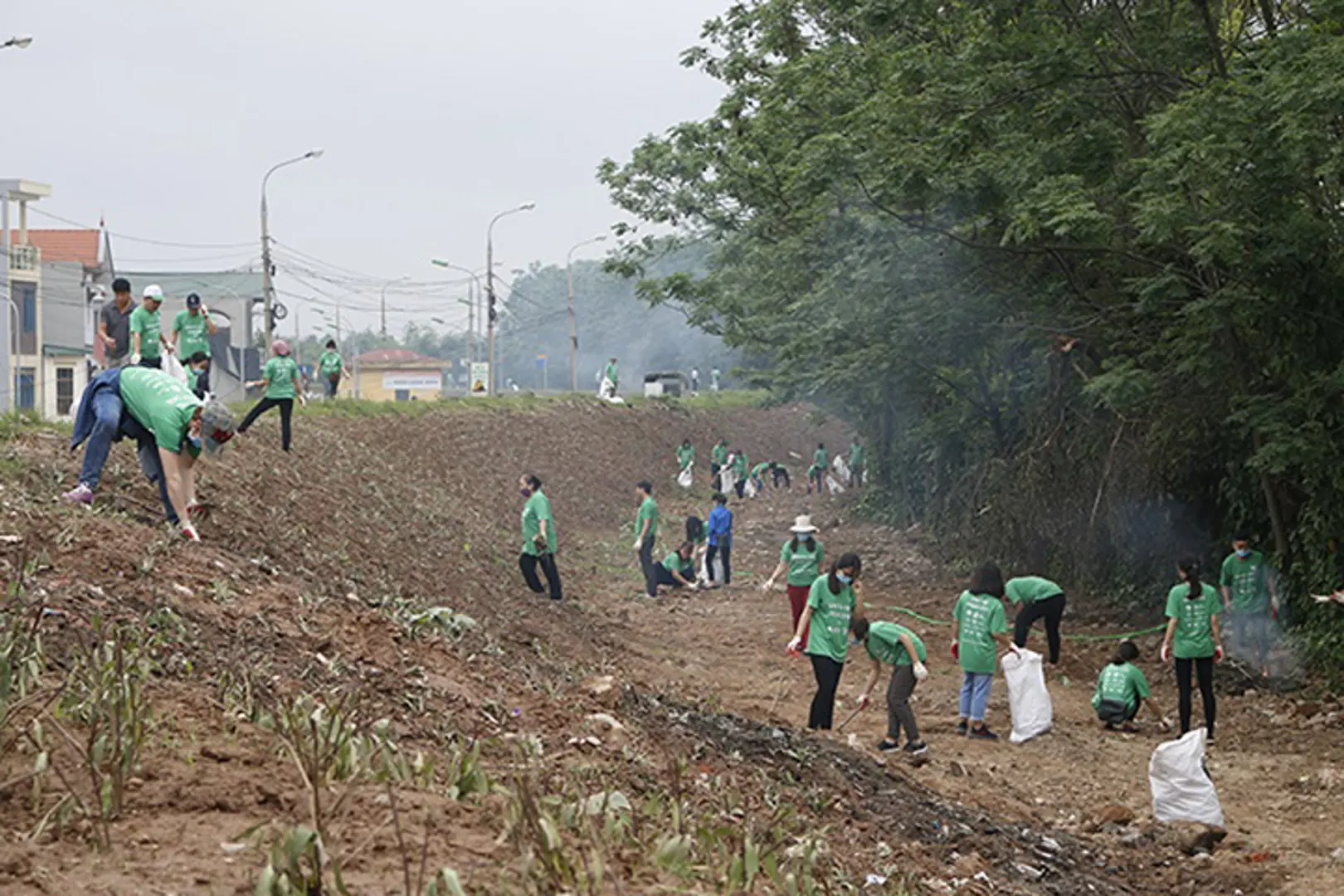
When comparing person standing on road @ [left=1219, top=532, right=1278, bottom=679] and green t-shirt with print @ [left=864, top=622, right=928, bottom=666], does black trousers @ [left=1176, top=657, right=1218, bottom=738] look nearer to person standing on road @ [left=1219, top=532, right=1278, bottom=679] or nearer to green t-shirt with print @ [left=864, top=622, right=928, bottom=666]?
person standing on road @ [left=1219, top=532, right=1278, bottom=679]

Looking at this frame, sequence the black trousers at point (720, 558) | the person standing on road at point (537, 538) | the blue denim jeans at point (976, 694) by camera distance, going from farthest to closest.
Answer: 1. the black trousers at point (720, 558)
2. the person standing on road at point (537, 538)
3. the blue denim jeans at point (976, 694)

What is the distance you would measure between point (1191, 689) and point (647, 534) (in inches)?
388

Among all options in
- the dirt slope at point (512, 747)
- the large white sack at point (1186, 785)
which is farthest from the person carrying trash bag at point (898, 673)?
the large white sack at point (1186, 785)

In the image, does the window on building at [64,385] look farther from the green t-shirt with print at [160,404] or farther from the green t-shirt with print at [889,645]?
the green t-shirt with print at [889,645]

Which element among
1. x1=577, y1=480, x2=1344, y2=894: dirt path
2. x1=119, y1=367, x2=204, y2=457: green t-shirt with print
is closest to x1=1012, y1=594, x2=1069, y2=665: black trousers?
x1=577, y1=480, x2=1344, y2=894: dirt path

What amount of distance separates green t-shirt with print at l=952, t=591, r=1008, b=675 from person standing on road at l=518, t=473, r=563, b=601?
19.9 feet

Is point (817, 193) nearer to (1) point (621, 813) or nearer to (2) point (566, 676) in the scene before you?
(2) point (566, 676)

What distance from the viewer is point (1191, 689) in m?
12.4

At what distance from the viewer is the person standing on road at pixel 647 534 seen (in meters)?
20.6

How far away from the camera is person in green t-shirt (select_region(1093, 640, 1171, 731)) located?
12.8 m

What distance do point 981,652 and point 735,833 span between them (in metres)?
6.41

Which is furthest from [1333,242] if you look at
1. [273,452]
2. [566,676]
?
[273,452]

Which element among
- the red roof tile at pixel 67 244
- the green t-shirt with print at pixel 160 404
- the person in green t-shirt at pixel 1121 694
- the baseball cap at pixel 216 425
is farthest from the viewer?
the red roof tile at pixel 67 244

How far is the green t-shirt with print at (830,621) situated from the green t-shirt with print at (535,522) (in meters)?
6.12
